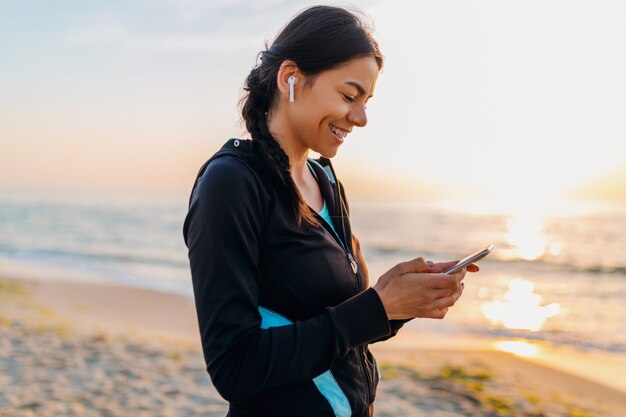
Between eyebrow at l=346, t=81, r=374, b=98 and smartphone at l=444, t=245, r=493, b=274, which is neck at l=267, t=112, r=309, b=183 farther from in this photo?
smartphone at l=444, t=245, r=493, b=274

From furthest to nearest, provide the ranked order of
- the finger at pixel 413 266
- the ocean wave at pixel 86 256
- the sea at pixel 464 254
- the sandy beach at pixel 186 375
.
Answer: the ocean wave at pixel 86 256 → the sea at pixel 464 254 → the sandy beach at pixel 186 375 → the finger at pixel 413 266

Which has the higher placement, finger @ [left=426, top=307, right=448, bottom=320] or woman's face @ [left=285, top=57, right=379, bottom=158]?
woman's face @ [left=285, top=57, right=379, bottom=158]

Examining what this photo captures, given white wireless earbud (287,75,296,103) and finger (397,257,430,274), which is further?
white wireless earbud (287,75,296,103)

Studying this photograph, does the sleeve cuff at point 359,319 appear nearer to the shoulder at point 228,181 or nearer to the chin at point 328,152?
the shoulder at point 228,181

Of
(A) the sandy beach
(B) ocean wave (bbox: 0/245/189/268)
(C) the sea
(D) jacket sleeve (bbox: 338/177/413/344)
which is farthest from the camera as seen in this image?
(B) ocean wave (bbox: 0/245/189/268)

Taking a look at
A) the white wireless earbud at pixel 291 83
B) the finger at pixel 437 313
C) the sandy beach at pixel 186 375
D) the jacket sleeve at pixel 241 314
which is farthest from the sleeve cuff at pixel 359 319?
the sandy beach at pixel 186 375

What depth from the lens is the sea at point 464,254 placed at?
383 inches

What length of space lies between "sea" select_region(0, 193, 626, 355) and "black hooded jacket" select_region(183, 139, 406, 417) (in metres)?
7.31

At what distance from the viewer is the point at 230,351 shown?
1419 mm

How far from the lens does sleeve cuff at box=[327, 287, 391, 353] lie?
58.3 inches

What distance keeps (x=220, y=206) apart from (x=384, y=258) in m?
17.4

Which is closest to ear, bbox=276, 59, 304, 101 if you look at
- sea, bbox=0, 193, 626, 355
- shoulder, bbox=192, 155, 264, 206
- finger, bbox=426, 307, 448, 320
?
shoulder, bbox=192, 155, 264, 206

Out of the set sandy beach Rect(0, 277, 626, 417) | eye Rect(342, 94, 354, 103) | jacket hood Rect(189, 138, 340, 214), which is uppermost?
eye Rect(342, 94, 354, 103)

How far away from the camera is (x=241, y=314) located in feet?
4.66
